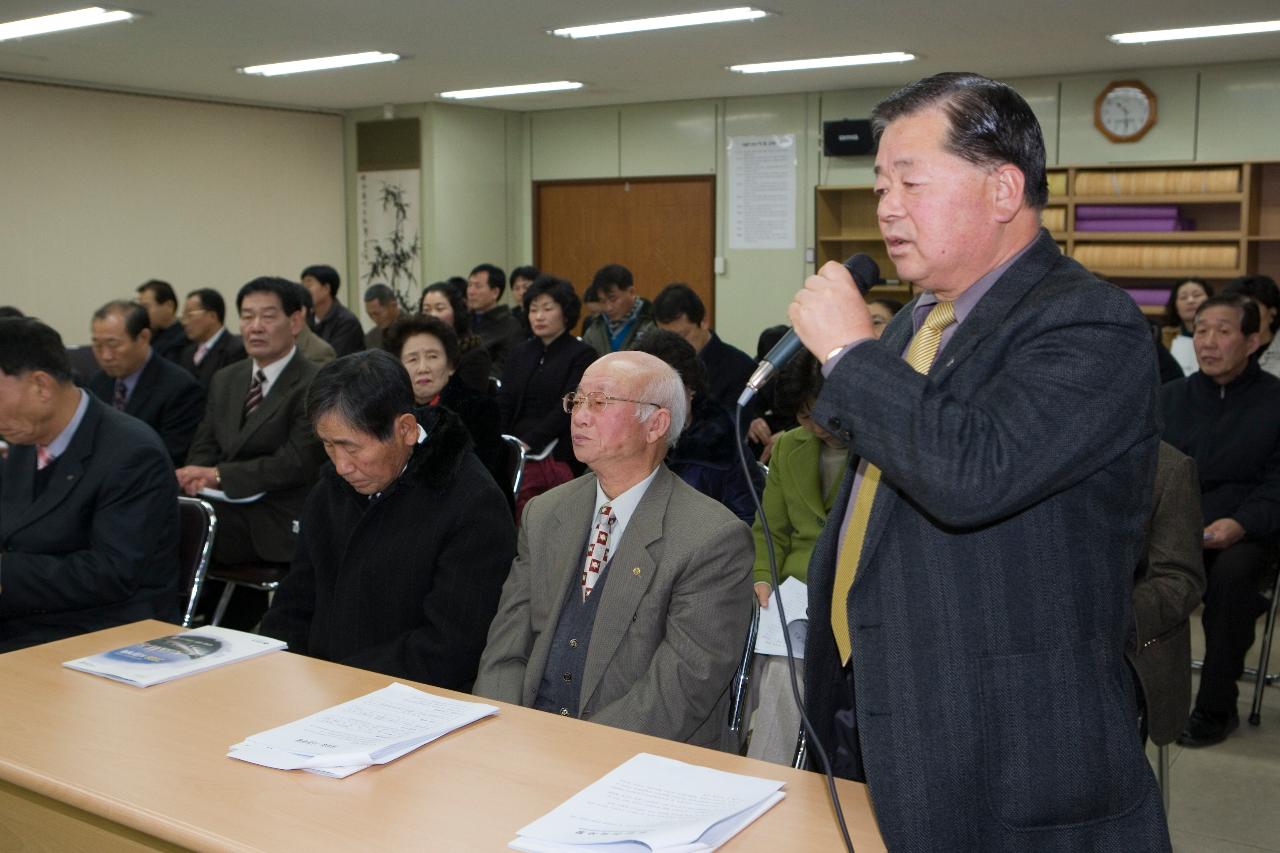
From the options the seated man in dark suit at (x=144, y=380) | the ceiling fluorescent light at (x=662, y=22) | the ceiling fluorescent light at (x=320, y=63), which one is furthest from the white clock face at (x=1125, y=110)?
the seated man in dark suit at (x=144, y=380)

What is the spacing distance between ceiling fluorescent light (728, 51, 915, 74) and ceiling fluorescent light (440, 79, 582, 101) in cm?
140

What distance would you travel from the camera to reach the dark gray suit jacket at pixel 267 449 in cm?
428

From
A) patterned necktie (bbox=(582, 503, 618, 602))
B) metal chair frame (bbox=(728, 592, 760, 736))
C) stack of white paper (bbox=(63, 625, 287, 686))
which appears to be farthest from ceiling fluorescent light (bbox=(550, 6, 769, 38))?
stack of white paper (bbox=(63, 625, 287, 686))

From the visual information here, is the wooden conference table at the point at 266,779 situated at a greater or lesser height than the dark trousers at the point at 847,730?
lesser

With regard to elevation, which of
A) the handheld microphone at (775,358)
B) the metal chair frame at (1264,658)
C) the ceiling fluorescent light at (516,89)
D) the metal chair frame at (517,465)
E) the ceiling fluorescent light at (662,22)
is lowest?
the metal chair frame at (1264,658)

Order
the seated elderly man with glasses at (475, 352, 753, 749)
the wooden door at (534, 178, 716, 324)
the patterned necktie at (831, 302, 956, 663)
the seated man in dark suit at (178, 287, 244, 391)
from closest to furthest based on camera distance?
the patterned necktie at (831, 302, 956, 663) < the seated elderly man with glasses at (475, 352, 753, 749) < the seated man in dark suit at (178, 287, 244, 391) < the wooden door at (534, 178, 716, 324)

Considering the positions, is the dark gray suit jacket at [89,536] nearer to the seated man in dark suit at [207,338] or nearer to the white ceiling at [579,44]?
the seated man in dark suit at [207,338]

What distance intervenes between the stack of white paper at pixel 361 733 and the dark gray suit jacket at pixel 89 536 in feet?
3.91

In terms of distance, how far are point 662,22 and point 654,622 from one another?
4.90 meters

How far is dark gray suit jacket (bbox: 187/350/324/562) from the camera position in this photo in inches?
168

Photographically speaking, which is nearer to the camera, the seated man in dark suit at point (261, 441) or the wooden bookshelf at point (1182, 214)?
the seated man in dark suit at point (261, 441)

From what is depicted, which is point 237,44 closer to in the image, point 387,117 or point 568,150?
point 387,117

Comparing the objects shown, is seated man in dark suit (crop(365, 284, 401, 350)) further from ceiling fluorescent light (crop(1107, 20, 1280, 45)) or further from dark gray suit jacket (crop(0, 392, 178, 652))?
dark gray suit jacket (crop(0, 392, 178, 652))

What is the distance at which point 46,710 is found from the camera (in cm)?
201
